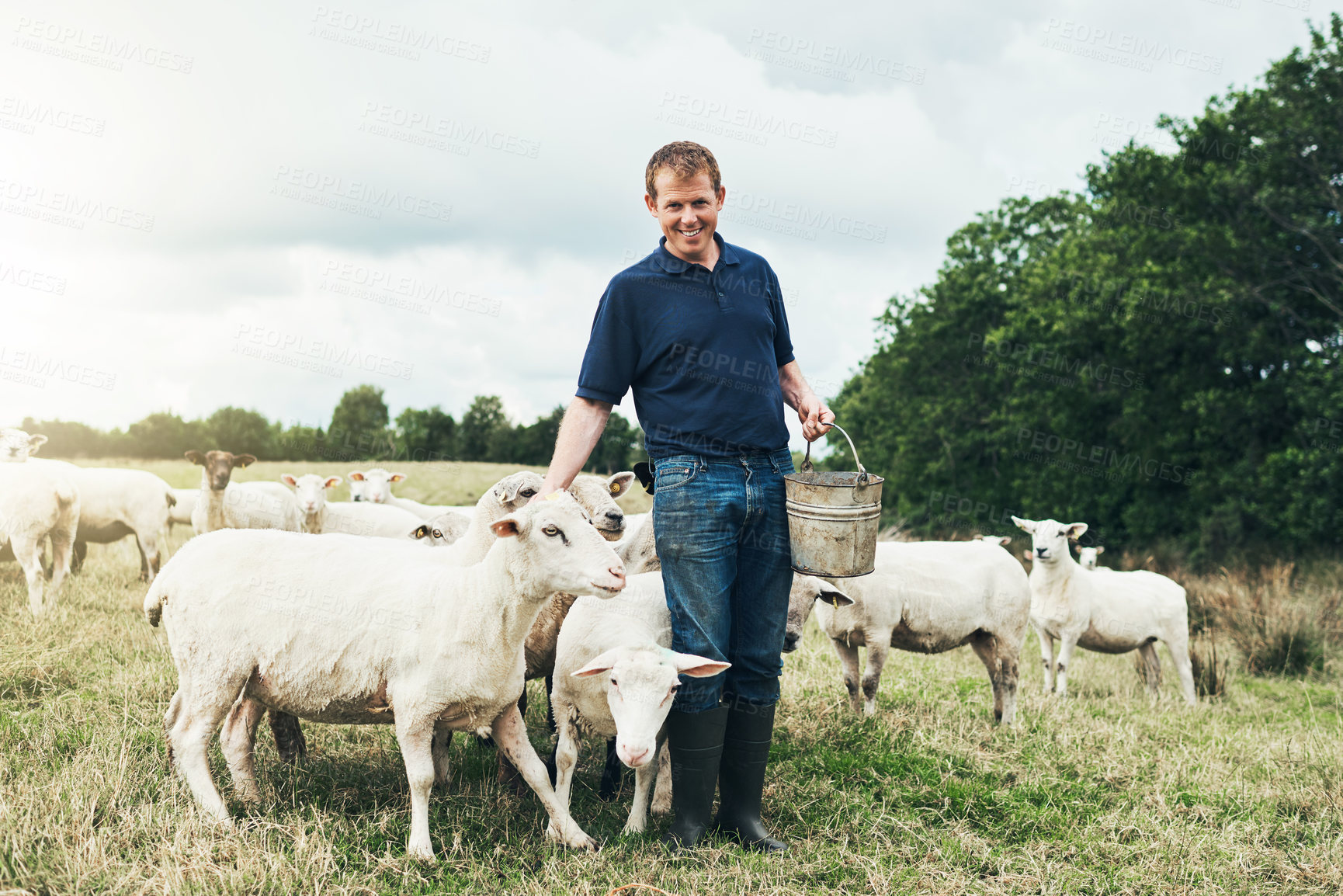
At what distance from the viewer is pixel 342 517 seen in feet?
35.6

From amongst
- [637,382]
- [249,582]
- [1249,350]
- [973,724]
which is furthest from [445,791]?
[1249,350]

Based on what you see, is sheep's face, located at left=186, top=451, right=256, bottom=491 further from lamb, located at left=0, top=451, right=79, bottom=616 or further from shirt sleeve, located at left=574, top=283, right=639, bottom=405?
shirt sleeve, located at left=574, top=283, right=639, bottom=405

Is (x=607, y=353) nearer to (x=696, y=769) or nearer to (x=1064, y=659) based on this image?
(x=696, y=769)

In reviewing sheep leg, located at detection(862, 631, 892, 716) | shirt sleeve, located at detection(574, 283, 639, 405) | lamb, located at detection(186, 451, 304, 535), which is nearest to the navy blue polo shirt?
shirt sleeve, located at detection(574, 283, 639, 405)

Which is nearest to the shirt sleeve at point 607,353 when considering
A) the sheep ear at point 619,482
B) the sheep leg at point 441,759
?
the sheep ear at point 619,482

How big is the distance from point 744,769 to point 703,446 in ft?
4.92

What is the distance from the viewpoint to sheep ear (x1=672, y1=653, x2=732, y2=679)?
3.68 m

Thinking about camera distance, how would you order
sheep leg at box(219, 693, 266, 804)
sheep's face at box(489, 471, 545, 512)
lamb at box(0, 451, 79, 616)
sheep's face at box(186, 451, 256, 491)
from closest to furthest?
sheep leg at box(219, 693, 266, 804)
sheep's face at box(489, 471, 545, 512)
lamb at box(0, 451, 79, 616)
sheep's face at box(186, 451, 256, 491)

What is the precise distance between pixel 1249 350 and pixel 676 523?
21.0 metres

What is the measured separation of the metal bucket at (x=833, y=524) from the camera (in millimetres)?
3680

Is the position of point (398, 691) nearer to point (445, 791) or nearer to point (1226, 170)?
point (445, 791)

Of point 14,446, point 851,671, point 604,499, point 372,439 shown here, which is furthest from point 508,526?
point 372,439

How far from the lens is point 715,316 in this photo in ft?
12.5

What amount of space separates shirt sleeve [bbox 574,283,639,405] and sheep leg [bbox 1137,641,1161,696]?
8317mm
